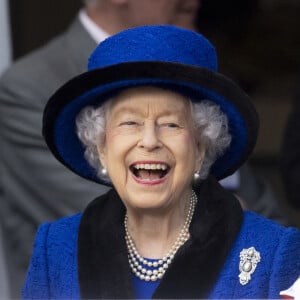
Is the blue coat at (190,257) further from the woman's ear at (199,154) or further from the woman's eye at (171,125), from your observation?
the woman's eye at (171,125)

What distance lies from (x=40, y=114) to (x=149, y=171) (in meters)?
1.48

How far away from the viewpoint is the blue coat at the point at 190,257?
3098 mm

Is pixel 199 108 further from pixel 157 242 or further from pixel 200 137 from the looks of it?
pixel 157 242

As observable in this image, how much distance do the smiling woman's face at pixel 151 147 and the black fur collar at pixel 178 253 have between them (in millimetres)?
130

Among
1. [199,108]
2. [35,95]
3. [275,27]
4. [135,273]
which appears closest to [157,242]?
[135,273]

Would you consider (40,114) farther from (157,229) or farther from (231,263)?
(231,263)

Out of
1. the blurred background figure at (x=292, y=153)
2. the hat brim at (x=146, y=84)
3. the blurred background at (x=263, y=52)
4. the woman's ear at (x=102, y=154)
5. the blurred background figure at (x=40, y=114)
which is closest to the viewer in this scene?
the hat brim at (x=146, y=84)

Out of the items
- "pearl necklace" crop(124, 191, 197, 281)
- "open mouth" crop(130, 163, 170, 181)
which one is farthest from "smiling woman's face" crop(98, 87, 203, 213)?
"pearl necklace" crop(124, 191, 197, 281)

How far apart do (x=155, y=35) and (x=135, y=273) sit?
60 cm

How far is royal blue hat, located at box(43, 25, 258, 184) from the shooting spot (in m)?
3.00

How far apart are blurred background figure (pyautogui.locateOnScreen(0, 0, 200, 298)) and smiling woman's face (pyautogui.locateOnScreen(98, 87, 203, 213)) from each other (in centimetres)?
128

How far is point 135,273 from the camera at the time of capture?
3.18 meters

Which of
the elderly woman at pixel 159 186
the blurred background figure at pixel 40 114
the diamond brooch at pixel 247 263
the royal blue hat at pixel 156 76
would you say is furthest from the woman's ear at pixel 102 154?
the blurred background figure at pixel 40 114

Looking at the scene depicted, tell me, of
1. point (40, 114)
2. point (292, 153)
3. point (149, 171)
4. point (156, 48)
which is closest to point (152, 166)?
point (149, 171)
